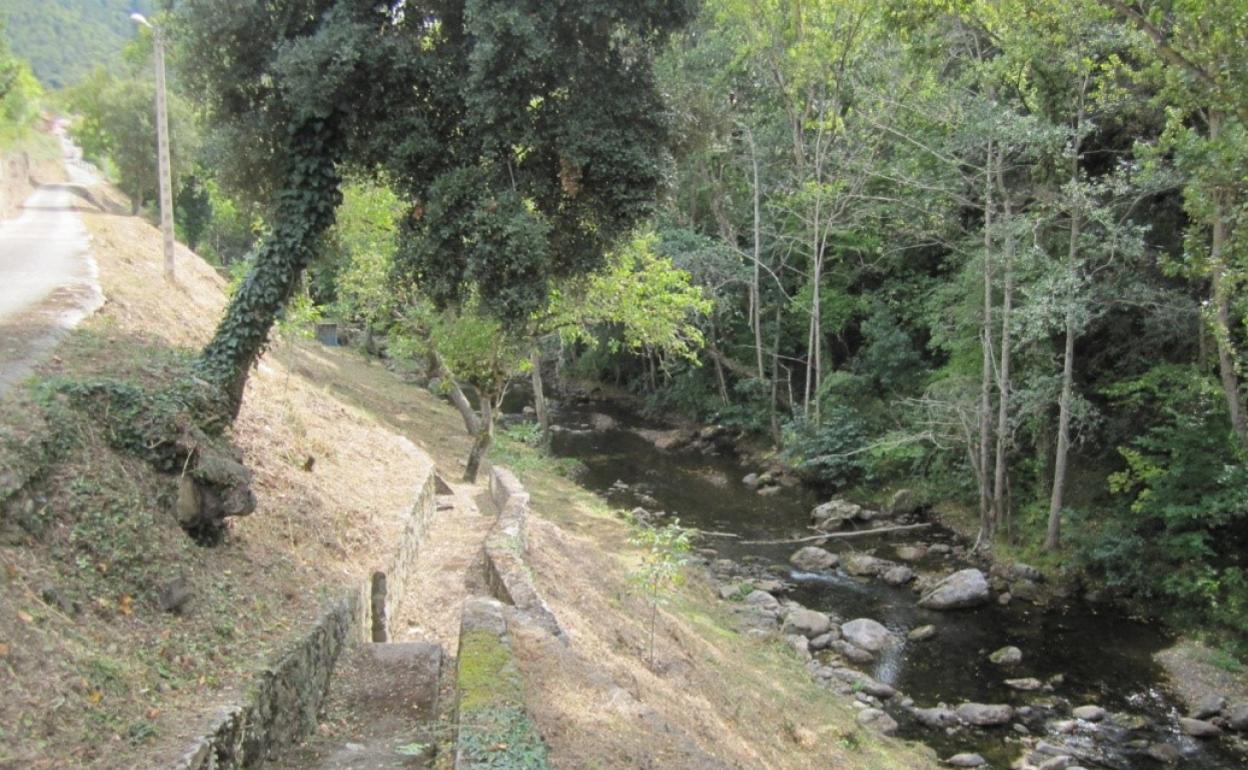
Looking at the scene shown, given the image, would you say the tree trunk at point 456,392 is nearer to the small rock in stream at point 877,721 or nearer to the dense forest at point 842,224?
the dense forest at point 842,224

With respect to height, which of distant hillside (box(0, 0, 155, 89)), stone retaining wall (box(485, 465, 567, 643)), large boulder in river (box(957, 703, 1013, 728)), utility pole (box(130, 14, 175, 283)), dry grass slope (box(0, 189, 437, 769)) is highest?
distant hillside (box(0, 0, 155, 89))

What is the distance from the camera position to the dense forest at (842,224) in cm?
932

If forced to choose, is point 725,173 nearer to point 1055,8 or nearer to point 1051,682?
point 1055,8

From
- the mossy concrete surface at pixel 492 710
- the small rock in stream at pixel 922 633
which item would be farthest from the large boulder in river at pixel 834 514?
the mossy concrete surface at pixel 492 710

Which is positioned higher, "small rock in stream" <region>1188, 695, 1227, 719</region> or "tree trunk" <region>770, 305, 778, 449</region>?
"tree trunk" <region>770, 305, 778, 449</region>

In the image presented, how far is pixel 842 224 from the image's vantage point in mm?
27734

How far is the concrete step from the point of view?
6.71m

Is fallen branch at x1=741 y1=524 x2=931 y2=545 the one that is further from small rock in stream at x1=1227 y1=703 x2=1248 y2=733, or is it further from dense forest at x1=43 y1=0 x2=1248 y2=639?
small rock in stream at x1=1227 y1=703 x2=1248 y2=733

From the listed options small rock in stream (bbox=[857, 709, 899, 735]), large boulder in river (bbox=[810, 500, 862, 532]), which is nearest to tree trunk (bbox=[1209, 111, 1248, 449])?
small rock in stream (bbox=[857, 709, 899, 735])

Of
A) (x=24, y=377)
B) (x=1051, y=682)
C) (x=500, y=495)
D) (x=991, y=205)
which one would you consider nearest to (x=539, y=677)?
(x=24, y=377)

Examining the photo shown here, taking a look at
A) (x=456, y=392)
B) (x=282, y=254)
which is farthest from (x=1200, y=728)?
(x=456, y=392)

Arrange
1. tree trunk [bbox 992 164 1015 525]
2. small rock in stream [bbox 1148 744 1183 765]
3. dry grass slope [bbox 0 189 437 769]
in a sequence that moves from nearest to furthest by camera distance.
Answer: dry grass slope [bbox 0 189 437 769] < small rock in stream [bbox 1148 744 1183 765] < tree trunk [bbox 992 164 1015 525]

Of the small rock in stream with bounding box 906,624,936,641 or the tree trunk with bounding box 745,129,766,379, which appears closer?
the small rock in stream with bounding box 906,624,936,641

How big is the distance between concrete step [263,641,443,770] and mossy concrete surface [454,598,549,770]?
54 cm
